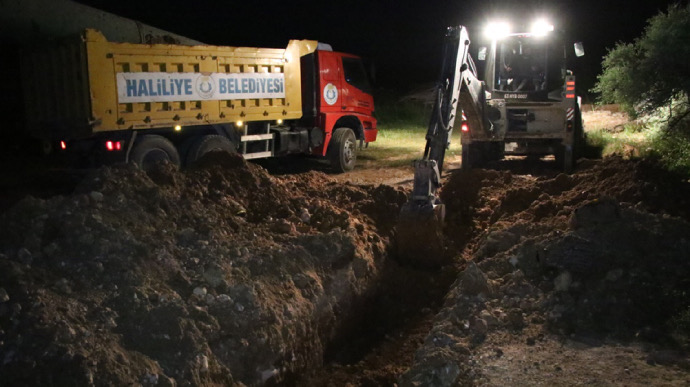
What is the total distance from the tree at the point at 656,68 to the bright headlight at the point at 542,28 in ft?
6.18

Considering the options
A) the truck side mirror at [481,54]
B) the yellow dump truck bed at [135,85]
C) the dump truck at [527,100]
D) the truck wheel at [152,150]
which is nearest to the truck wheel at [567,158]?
the dump truck at [527,100]

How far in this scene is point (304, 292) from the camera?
6988 millimetres

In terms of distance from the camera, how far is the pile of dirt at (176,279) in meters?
5.06

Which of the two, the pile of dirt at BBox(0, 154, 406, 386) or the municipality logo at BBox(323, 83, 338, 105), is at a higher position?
the municipality logo at BBox(323, 83, 338, 105)

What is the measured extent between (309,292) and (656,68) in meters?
9.10

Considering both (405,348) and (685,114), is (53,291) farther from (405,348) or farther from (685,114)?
(685,114)

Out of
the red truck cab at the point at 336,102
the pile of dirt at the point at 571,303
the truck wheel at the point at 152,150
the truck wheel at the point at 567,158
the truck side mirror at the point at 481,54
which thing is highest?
the truck side mirror at the point at 481,54

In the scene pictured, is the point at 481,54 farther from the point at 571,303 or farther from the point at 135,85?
the point at 571,303

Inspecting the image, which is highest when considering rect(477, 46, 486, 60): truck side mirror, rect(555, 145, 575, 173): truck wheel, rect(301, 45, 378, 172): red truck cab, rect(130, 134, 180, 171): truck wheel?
rect(477, 46, 486, 60): truck side mirror

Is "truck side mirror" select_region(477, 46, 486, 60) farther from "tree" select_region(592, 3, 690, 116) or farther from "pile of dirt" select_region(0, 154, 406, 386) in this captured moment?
"pile of dirt" select_region(0, 154, 406, 386)

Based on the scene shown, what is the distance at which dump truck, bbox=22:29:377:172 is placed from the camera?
34.8 ft

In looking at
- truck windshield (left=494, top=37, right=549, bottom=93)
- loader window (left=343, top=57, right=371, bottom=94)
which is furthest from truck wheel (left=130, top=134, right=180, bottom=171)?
truck windshield (left=494, top=37, right=549, bottom=93)

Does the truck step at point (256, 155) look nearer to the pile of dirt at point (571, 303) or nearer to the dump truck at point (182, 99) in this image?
the dump truck at point (182, 99)

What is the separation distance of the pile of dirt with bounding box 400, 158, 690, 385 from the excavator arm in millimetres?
603
